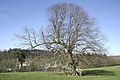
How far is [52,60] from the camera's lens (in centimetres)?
3316

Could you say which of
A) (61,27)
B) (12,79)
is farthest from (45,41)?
(12,79)

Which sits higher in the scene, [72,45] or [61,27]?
[61,27]

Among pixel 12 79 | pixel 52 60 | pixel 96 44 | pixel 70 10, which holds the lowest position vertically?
pixel 12 79

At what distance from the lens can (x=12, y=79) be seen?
1886 cm

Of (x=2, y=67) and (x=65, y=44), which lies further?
(x=2, y=67)

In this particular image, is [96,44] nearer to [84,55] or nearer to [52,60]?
[84,55]

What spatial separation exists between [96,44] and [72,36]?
409 cm

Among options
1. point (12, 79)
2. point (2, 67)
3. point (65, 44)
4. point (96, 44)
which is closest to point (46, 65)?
point (65, 44)

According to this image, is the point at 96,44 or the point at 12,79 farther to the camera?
the point at 96,44

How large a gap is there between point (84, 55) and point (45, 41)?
6.81 metres

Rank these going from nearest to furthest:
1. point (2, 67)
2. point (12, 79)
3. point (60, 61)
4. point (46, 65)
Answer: point (12, 79), point (60, 61), point (46, 65), point (2, 67)

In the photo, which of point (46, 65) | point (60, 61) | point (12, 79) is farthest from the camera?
point (46, 65)

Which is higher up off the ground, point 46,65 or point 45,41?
point 45,41

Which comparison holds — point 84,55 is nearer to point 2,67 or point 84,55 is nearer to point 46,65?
point 46,65
